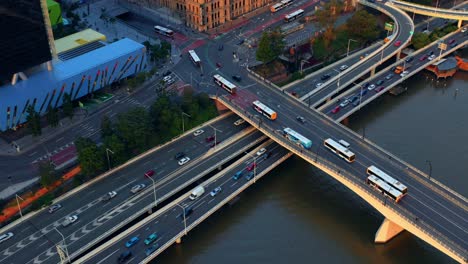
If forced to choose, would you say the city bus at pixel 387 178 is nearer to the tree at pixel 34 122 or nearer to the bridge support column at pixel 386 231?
the bridge support column at pixel 386 231

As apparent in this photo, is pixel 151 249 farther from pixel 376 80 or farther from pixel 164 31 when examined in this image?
pixel 164 31

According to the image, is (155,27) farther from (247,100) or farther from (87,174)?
(87,174)

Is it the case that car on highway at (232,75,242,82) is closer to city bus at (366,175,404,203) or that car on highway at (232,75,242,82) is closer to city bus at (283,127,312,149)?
city bus at (283,127,312,149)

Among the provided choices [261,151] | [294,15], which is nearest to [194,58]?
[261,151]

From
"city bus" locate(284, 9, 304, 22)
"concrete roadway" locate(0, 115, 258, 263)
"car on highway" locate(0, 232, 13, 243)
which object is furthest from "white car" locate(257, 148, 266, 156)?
"city bus" locate(284, 9, 304, 22)

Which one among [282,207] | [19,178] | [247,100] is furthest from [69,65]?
[282,207]

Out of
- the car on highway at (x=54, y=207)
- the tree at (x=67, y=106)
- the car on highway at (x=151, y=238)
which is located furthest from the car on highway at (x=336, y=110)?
the car on highway at (x=54, y=207)
